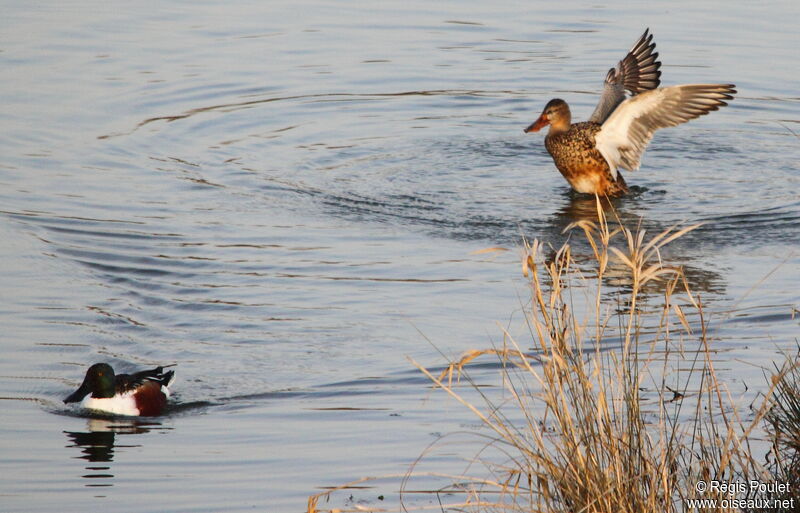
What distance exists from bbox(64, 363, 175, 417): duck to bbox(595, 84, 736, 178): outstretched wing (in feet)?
17.6

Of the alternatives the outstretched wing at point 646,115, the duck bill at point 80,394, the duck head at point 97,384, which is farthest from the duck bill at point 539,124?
the duck bill at point 80,394

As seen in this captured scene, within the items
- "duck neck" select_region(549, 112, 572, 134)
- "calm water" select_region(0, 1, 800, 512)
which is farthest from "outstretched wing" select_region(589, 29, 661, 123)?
"calm water" select_region(0, 1, 800, 512)

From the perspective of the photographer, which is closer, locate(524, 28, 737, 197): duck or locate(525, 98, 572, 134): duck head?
locate(524, 28, 737, 197): duck

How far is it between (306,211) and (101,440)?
3892 mm

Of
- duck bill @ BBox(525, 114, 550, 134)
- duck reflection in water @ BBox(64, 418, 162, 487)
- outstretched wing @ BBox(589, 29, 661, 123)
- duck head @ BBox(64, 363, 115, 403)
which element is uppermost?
outstretched wing @ BBox(589, 29, 661, 123)

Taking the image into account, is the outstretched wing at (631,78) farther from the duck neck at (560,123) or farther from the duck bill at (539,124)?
the duck bill at (539,124)

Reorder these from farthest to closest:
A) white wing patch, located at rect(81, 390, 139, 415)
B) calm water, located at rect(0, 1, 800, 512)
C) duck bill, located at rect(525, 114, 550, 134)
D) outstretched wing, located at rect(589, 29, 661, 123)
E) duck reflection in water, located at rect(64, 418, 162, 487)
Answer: duck bill, located at rect(525, 114, 550, 134) < outstretched wing, located at rect(589, 29, 661, 123) < white wing patch, located at rect(81, 390, 139, 415) < calm water, located at rect(0, 1, 800, 512) < duck reflection in water, located at rect(64, 418, 162, 487)

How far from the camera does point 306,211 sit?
32.0 feet

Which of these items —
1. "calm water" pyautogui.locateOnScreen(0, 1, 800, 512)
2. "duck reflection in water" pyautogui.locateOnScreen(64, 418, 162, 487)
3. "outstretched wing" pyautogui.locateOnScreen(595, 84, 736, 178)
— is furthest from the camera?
"outstretched wing" pyautogui.locateOnScreen(595, 84, 736, 178)

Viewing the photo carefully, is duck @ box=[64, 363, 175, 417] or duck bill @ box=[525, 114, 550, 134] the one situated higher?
duck bill @ box=[525, 114, 550, 134]

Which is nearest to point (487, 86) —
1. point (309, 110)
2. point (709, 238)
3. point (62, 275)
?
point (309, 110)

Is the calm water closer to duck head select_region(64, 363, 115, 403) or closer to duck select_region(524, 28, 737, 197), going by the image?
duck head select_region(64, 363, 115, 403)

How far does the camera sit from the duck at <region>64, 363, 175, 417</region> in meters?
6.32

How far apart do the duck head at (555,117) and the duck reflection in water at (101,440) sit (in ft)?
19.3
